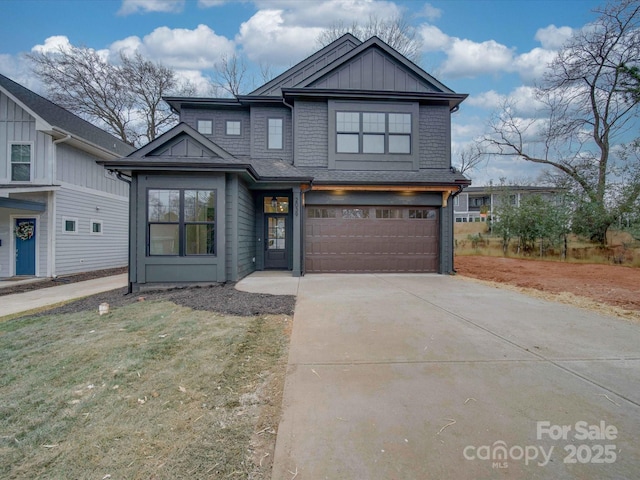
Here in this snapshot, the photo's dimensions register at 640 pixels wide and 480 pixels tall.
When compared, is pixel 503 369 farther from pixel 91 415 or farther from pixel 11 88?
pixel 11 88

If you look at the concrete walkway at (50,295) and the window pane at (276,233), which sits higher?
the window pane at (276,233)

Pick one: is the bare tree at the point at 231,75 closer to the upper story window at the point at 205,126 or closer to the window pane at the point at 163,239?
the upper story window at the point at 205,126

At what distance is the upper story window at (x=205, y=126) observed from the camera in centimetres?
1099

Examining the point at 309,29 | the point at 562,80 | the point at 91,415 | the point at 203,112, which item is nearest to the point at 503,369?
the point at 91,415

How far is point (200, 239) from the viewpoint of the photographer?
25.4 feet

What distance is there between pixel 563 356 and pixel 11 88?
1625 centimetres

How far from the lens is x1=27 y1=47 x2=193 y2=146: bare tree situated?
1745cm

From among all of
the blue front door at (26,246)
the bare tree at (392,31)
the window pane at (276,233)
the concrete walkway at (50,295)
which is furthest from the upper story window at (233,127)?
the bare tree at (392,31)

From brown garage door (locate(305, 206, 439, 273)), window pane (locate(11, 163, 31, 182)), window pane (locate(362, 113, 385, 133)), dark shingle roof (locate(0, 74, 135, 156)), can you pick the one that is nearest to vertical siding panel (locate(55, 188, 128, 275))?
window pane (locate(11, 163, 31, 182))

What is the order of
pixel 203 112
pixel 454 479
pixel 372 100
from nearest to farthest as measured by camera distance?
pixel 454 479 → pixel 372 100 → pixel 203 112

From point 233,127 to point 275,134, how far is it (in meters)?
1.64

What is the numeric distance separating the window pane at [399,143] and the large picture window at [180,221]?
20.0 feet

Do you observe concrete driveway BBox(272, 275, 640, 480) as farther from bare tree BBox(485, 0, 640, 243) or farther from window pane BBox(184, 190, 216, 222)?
bare tree BBox(485, 0, 640, 243)

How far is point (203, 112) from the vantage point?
11.0 m
